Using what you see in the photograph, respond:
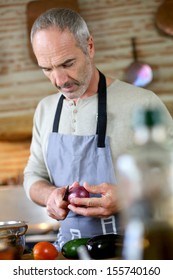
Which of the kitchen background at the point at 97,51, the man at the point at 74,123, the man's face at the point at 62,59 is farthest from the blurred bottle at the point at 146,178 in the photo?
the kitchen background at the point at 97,51

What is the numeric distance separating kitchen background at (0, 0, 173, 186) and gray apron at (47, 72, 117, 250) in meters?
1.09

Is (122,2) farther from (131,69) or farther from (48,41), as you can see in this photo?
(48,41)

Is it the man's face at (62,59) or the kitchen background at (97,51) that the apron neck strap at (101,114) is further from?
the kitchen background at (97,51)

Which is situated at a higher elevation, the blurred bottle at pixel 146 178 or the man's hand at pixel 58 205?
the blurred bottle at pixel 146 178

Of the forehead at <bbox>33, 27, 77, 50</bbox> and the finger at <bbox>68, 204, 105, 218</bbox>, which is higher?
the forehead at <bbox>33, 27, 77, 50</bbox>

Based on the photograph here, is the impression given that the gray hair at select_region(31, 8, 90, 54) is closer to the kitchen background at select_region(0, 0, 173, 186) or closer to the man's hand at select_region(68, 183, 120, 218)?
the man's hand at select_region(68, 183, 120, 218)

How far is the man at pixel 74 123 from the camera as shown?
0.94m

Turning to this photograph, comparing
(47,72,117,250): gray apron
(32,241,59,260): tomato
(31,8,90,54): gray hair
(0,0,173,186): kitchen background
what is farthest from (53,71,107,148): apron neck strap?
(0,0,173,186): kitchen background

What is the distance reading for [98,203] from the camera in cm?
83

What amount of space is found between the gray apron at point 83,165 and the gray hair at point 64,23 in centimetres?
13

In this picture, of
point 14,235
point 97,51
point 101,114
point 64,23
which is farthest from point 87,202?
point 97,51

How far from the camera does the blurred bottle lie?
0.40m
